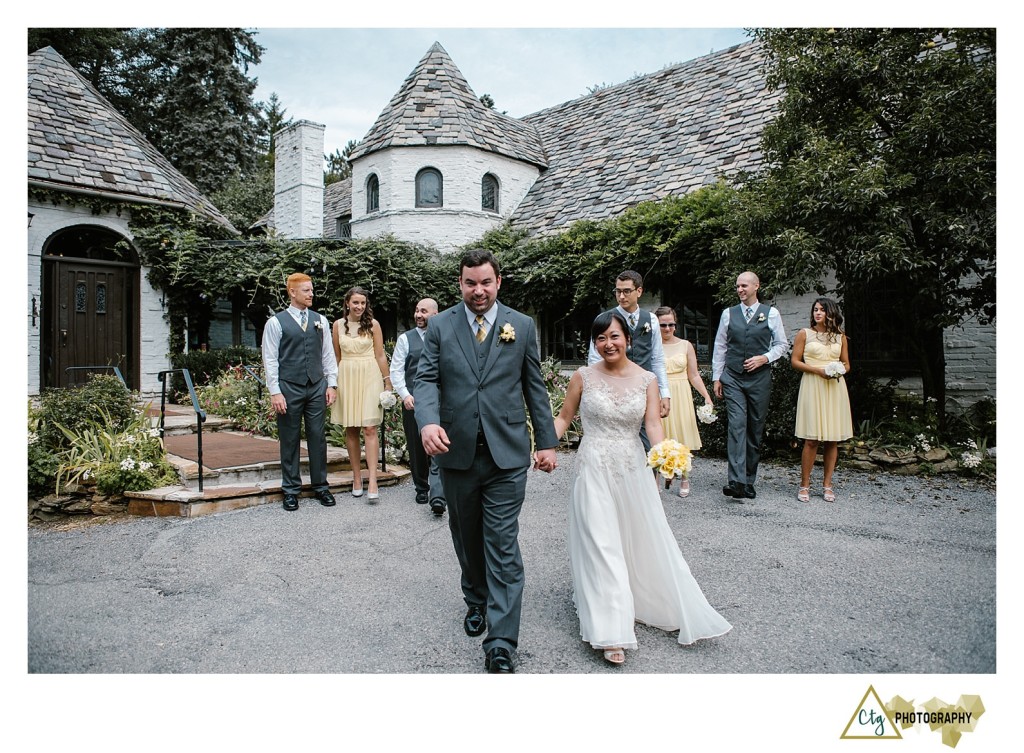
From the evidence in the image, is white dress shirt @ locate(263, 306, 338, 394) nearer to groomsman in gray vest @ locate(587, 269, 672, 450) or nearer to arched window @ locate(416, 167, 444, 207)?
groomsman in gray vest @ locate(587, 269, 672, 450)

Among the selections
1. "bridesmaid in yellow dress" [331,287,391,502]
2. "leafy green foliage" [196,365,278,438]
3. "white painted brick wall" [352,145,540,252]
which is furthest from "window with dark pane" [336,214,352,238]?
"bridesmaid in yellow dress" [331,287,391,502]

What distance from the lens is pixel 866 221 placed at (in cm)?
684

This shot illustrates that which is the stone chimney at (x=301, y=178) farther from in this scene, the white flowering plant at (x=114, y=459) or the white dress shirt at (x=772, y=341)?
the white dress shirt at (x=772, y=341)

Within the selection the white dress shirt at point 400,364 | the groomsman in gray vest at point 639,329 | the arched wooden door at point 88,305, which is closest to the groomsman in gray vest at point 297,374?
the white dress shirt at point 400,364

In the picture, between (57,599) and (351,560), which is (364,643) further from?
(57,599)

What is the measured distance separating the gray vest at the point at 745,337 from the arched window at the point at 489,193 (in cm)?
1017

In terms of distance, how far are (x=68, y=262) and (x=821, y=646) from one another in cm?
1305

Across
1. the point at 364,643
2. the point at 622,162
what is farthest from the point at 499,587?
the point at 622,162

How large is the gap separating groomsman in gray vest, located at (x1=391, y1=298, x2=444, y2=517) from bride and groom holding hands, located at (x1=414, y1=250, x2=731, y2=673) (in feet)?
7.25

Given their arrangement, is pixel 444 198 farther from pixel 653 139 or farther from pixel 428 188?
pixel 653 139

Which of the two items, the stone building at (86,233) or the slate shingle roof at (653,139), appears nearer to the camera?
the stone building at (86,233)

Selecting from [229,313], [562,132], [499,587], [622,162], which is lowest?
[499,587]

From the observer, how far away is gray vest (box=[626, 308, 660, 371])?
17.3 ft

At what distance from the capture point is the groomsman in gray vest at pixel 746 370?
19.6 feet
